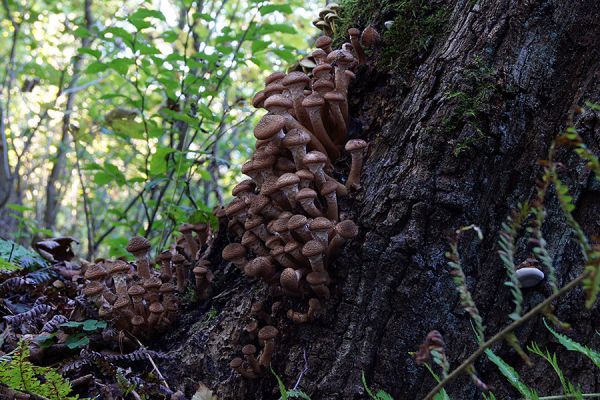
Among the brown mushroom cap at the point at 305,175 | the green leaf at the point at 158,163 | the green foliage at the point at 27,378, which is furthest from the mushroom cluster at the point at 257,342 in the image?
the green leaf at the point at 158,163

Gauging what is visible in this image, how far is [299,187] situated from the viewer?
2512 mm

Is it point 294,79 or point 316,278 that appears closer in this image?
point 316,278

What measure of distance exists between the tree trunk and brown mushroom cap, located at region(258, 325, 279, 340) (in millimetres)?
131

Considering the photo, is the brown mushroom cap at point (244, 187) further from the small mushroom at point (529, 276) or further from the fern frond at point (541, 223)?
the fern frond at point (541, 223)

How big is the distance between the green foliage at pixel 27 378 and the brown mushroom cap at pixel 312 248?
1.14 meters

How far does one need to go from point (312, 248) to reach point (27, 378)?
129cm

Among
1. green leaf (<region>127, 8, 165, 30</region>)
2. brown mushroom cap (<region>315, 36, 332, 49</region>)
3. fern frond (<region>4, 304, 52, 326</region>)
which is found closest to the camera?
fern frond (<region>4, 304, 52, 326</region>)

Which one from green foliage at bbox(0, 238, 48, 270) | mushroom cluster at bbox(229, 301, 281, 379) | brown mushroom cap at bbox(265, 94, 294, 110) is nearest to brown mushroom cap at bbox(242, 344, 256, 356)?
mushroom cluster at bbox(229, 301, 281, 379)

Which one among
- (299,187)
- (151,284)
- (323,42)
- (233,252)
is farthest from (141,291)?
(323,42)

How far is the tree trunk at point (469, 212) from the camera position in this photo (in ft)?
7.09

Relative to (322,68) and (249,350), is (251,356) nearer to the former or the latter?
(249,350)

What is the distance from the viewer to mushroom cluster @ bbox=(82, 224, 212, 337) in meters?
2.71

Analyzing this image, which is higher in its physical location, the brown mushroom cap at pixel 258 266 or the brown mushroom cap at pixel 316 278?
the brown mushroom cap at pixel 258 266

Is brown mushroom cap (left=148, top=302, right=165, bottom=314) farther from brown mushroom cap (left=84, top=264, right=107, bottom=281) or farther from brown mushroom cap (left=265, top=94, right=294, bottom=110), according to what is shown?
brown mushroom cap (left=265, top=94, right=294, bottom=110)
